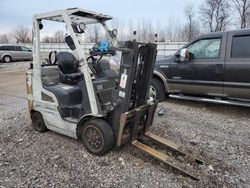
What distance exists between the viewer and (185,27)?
123 ft

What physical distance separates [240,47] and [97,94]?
11.9 feet

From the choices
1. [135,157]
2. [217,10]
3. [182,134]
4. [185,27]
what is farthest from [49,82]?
[185,27]

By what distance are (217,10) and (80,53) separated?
33.5 metres

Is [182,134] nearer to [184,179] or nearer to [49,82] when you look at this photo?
[184,179]

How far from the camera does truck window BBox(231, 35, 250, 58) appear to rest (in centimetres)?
555

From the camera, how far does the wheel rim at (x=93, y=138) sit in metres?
3.64

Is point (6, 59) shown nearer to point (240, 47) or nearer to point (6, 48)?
point (6, 48)

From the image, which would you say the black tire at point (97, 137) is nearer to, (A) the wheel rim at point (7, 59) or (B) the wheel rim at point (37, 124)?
(B) the wheel rim at point (37, 124)

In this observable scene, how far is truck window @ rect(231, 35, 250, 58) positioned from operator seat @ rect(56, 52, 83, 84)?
3.45m

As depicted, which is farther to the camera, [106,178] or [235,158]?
[235,158]

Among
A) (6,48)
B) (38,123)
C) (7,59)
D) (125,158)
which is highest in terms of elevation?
(6,48)

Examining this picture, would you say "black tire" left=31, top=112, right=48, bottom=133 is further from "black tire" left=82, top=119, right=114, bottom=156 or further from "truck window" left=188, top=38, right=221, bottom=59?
"truck window" left=188, top=38, right=221, bottom=59

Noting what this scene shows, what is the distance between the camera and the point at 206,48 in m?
6.07

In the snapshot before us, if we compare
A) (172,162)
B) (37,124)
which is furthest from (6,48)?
(172,162)
